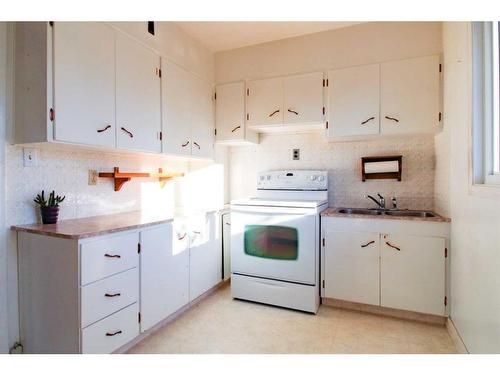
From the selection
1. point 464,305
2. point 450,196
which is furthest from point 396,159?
point 464,305

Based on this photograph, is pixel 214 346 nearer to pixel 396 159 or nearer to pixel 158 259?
pixel 158 259

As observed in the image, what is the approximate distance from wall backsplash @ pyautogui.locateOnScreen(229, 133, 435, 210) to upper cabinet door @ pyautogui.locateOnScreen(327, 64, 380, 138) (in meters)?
0.39

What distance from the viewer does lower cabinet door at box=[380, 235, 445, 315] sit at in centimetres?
204

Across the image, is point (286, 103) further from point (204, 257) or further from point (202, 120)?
point (204, 257)

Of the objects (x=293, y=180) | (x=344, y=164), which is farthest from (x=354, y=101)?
(x=293, y=180)

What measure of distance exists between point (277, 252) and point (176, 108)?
1.48 metres

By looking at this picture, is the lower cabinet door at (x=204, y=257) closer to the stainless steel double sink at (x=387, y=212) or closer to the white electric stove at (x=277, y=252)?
the white electric stove at (x=277, y=252)

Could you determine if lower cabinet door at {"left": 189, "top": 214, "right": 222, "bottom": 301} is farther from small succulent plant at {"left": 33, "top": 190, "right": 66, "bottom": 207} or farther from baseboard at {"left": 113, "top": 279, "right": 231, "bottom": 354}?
small succulent plant at {"left": 33, "top": 190, "right": 66, "bottom": 207}

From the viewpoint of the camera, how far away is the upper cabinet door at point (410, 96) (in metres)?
2.15

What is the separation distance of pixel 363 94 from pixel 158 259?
2081 mm

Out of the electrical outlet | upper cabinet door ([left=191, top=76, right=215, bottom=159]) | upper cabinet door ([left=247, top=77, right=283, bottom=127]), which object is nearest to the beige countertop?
the electrical outlet

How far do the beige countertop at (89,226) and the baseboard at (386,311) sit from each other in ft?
5.08

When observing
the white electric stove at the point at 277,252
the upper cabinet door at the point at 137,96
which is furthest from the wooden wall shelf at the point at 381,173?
the upper cabinet door at the point at 137,96

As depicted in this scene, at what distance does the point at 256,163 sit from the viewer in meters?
3.14
